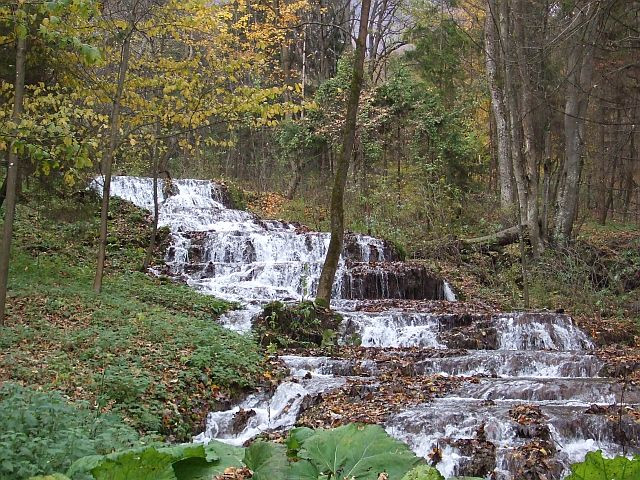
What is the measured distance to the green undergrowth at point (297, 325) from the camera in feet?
36.0

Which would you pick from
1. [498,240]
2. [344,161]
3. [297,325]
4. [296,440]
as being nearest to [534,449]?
[296,440]

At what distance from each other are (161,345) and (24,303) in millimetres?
2905

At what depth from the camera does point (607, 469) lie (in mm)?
1124

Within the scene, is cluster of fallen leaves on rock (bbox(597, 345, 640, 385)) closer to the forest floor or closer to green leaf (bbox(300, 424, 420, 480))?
the forest floor

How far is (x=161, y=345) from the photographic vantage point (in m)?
8.88

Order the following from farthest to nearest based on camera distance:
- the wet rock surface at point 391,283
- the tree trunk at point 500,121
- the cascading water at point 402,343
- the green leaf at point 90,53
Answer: the tree trunk at point 500,121 < the wet rock surface at point 391,283 < the cascading water at point 402,343 < the green leaf at point 90,53

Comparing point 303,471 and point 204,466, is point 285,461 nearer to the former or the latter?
point 303,471

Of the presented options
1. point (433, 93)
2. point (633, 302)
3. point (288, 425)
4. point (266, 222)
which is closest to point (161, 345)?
point (288, 425)

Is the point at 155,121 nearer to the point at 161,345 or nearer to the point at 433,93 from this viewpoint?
the point at 161,345

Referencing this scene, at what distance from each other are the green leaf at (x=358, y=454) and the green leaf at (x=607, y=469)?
45cm

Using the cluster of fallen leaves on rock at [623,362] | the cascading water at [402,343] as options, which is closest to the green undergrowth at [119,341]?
the cascading water at [402,343]

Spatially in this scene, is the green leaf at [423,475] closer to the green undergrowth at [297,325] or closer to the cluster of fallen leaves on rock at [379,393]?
the cluster of fallen leaves on rock at [379,393]

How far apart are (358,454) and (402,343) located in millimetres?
10167

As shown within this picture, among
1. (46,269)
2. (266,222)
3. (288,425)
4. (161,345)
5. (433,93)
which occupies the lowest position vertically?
(288,425)
